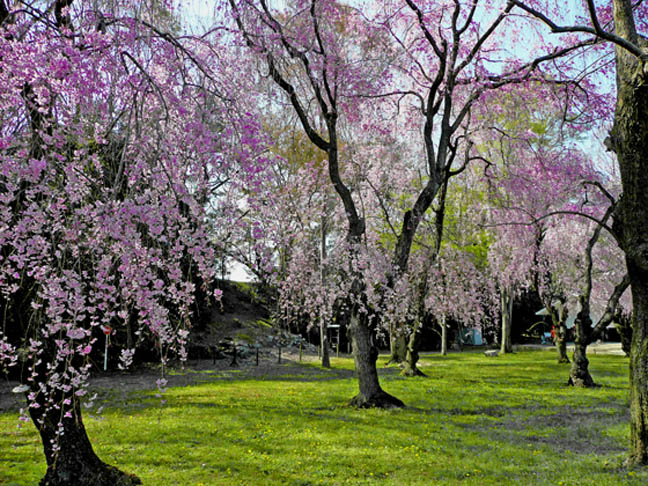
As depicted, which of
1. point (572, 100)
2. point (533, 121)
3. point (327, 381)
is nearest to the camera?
point (572, 100)

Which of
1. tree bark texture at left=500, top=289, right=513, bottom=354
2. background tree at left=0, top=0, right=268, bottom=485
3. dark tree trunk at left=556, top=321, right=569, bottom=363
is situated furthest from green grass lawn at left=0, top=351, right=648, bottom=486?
tree bark texture at left=500, top=289, right=513, bottom=354

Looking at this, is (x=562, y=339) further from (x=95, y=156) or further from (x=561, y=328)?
(x=95, y=156)

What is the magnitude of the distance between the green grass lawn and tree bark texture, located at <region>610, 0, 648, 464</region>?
0.68 meters

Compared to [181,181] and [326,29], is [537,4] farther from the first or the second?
[181,181]

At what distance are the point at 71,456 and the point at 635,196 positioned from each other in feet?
21.2

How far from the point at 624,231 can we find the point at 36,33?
19.6 ft

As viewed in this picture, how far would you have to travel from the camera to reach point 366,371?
30.0 feet

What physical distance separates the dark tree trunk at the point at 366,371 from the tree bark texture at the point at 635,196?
4438 mm

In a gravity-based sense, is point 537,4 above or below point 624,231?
above

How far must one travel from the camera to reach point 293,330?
84.2 feet

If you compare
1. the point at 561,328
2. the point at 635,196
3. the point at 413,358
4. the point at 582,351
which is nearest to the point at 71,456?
the point at 635,196

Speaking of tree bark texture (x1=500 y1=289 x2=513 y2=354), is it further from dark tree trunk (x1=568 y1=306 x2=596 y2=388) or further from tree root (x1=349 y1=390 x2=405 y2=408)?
tree root (x1=349 y1=390 x2=405 y2=408)

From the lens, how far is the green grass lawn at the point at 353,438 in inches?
212

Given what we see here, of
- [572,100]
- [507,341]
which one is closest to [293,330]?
[507,341]
